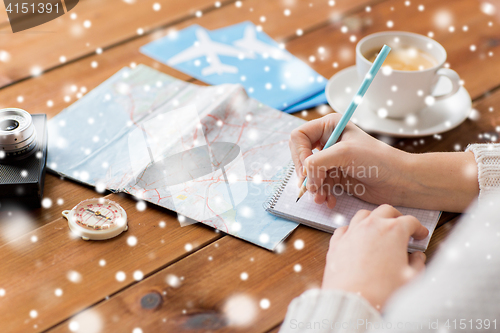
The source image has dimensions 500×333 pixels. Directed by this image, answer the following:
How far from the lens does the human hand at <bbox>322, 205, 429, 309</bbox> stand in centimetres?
55

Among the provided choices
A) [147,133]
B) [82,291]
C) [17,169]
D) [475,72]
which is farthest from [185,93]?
[475,72]

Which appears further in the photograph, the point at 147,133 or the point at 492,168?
the point at 147,133

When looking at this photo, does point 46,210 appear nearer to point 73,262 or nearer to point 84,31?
point 73,262

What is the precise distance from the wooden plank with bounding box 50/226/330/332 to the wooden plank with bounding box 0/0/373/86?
2.06 feet

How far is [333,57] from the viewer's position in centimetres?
107

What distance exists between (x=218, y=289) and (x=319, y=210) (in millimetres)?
201

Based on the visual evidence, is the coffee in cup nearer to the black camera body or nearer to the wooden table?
the wooden table

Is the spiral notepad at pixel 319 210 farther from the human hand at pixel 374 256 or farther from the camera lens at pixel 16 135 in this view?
the camera lens at pixel 16 135

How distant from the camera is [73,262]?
0.64 m

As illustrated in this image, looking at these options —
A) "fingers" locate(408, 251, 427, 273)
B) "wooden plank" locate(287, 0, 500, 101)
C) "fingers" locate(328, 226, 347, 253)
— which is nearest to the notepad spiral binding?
"fingers" locate(328, 226, 347, 253)

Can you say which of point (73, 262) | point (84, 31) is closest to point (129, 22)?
point (84, 31)

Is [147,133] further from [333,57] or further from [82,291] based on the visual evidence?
[333,57]

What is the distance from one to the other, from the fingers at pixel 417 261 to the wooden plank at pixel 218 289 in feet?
0.38

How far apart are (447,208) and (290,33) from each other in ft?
2.02
